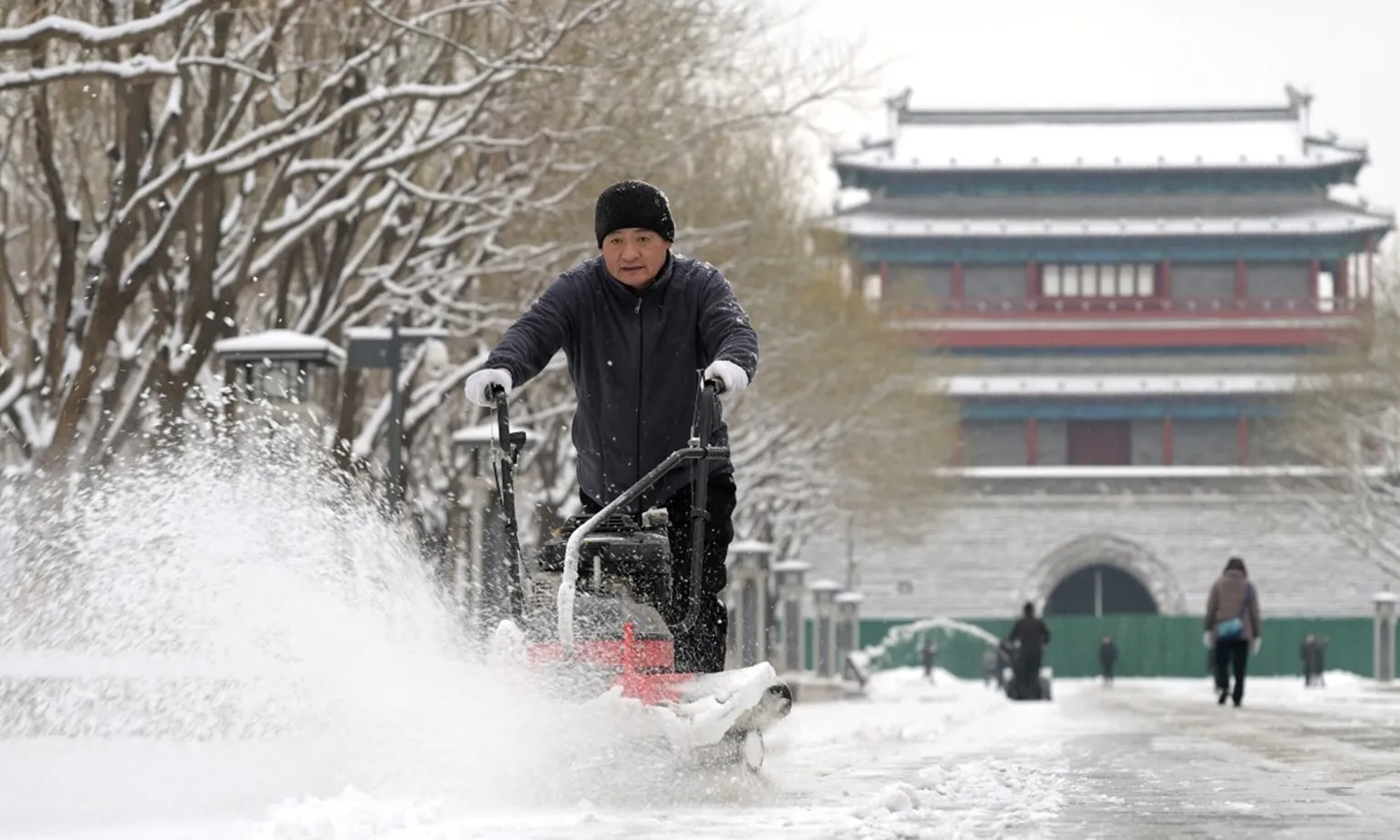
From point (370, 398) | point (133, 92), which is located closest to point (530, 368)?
point (133, 92)

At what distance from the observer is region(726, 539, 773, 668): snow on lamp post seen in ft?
103

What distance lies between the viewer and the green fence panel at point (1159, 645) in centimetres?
6238

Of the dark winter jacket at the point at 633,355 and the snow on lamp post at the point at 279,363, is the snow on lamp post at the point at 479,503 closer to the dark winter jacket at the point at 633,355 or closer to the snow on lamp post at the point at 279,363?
the snow on lamp post at the point at 279,363

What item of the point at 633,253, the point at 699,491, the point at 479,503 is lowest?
the point at 699,491

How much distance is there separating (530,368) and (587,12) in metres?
10.1

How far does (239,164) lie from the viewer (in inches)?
650

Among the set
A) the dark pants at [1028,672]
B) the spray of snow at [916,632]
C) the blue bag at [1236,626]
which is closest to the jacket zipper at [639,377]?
the blue bag at [1236,626]

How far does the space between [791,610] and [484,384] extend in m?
35.1

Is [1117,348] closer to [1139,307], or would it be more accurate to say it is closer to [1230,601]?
[1139,307]

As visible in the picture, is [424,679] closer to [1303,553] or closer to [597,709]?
[597,709]

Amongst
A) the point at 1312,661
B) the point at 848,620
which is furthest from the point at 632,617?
the point at 1312,661

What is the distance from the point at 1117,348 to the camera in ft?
214

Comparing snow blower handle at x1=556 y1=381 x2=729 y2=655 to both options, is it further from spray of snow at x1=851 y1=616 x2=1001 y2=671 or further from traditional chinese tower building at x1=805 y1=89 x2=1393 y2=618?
traditional chinese tower building at x1=805 y1=89 x2=1393 y2=618

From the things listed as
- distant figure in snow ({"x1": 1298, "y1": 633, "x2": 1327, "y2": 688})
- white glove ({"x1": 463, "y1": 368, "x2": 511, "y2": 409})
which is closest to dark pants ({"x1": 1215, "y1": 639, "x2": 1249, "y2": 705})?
white glove ({"x1": 463, "y1": 368, "x2": 511, "y2": 409})
